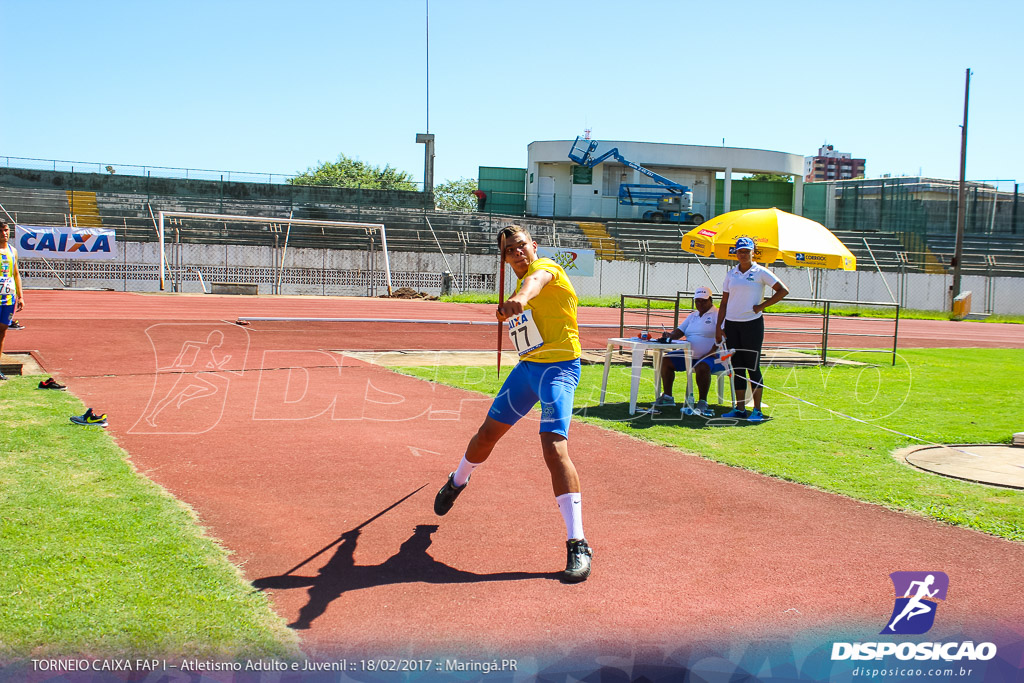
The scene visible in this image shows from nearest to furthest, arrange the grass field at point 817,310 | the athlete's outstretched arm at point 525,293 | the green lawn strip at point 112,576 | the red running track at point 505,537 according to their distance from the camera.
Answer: the green lawn strip at point 112,576 < the red running track at point 505,537 < the athlete's outstretched arm at point 525,293 < the grass field at point 817,310

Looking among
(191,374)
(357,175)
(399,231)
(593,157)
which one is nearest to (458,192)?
(357,175)

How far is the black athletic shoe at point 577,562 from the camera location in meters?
4.23

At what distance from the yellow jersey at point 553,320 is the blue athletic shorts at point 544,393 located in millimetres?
49

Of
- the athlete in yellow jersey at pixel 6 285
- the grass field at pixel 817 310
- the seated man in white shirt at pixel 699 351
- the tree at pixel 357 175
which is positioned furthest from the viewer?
the tree at pixel 357 175

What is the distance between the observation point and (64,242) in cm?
2927

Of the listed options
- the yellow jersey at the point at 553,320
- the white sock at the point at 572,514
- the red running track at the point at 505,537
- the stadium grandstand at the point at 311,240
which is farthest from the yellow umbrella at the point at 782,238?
the stadium grandstand at the point at 311,240

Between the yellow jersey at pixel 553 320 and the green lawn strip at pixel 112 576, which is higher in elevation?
the yellow jersey at pixel 553 320

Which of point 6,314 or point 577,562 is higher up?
point 6,314

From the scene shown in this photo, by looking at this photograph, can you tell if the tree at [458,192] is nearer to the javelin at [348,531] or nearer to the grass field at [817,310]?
the grass field at [817,310]

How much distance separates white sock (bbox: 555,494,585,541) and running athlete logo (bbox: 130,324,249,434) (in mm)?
4397

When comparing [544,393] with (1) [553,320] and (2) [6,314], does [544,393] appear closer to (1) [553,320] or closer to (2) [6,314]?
(1) [553,320]

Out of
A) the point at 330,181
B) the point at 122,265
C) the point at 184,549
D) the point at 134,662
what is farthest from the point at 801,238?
the point at 330,181

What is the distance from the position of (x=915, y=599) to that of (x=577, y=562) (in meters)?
1.68

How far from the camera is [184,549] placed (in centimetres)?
441
